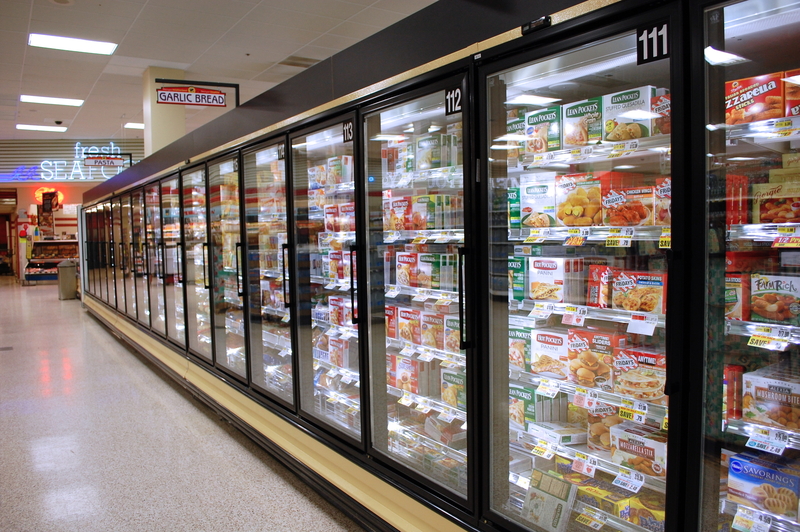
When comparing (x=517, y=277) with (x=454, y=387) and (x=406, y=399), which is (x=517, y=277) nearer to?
(x=454, y=387)

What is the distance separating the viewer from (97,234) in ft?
36.7

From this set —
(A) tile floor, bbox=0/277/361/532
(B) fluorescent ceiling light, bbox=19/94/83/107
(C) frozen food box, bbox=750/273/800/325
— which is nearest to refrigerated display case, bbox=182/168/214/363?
(A) tile floor, bbox=0/277/361/532

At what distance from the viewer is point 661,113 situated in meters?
1.88

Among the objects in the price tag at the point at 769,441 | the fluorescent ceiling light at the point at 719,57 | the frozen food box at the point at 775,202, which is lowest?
the price tag at the point at 769,441

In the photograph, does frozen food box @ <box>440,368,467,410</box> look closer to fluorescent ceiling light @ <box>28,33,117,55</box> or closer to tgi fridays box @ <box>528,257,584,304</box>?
tgi fridays box @ <box>528,257,584,304</box>

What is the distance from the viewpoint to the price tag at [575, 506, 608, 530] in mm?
2008

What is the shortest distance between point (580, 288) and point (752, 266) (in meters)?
0.63

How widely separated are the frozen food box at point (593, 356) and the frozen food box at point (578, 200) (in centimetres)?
44

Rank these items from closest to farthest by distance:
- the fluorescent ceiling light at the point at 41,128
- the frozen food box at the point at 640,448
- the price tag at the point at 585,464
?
the frozen food box at the point at 640,448 < the price tag at the point at 585,464 < the fluorescent ceiling light at the point at 41,128

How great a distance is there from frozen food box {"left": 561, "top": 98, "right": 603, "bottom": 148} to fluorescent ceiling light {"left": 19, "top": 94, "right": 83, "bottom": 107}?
10.9m

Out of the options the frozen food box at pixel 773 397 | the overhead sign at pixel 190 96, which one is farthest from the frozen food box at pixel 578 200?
the overhead sign at pixel 190 96

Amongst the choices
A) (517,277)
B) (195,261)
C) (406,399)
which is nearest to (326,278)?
(406,399)

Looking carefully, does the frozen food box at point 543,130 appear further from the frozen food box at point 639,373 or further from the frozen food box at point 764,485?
the frozen food box at point 764,485

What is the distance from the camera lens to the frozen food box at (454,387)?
2.65 meters
